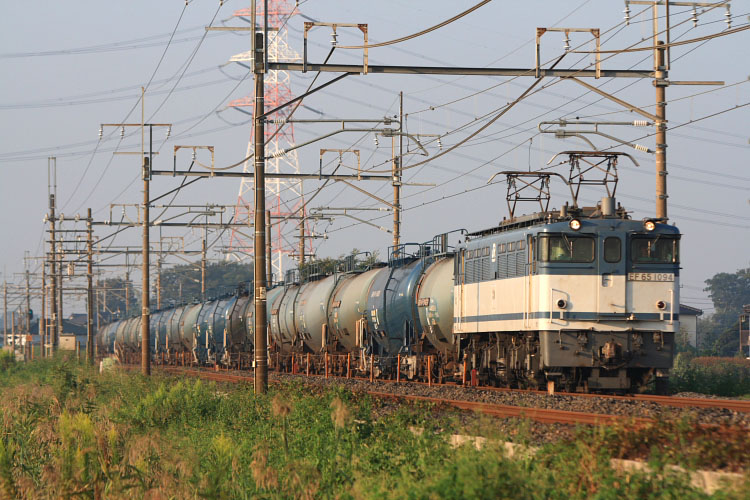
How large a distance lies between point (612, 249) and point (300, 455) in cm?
1055

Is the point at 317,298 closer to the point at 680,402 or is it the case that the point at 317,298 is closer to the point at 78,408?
the point at 78,408

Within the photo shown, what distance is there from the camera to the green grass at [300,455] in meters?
9.71

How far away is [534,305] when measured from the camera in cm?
2264

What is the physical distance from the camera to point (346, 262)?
129ft

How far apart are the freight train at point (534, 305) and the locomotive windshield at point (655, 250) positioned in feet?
0.08

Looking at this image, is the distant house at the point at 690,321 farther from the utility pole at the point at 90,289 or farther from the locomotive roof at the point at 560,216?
the locomotive roof at the point at 560,216

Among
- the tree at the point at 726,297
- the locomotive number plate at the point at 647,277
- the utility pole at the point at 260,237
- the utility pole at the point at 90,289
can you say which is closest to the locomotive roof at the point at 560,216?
the locomotive number plate at the point at 647,277

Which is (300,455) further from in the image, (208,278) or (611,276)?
(208,278)

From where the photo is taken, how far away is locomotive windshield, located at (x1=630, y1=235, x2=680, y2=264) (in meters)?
22.8

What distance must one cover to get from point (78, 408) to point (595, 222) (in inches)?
554

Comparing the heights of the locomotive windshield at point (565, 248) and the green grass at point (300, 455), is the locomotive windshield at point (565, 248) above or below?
above

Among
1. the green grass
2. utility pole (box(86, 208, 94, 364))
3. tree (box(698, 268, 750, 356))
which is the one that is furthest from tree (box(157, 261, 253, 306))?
the green grass

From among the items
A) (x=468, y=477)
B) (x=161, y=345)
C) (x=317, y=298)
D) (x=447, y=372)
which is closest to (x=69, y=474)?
(x=468, y=477)

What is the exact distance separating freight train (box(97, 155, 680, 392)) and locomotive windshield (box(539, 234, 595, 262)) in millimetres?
23
